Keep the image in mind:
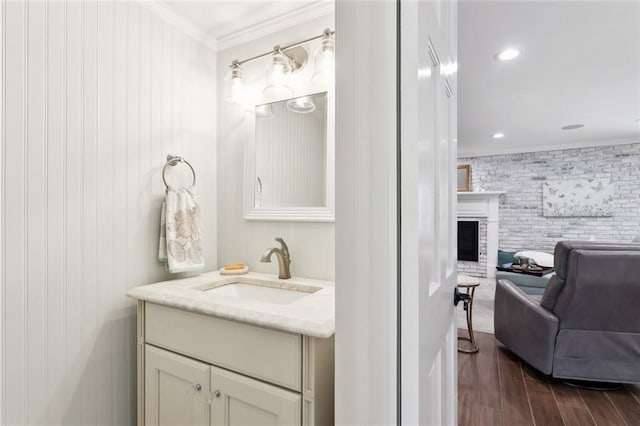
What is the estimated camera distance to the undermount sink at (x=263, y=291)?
1.32 m

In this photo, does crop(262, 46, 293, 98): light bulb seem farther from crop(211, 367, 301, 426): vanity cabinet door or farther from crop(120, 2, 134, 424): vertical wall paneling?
crop(211, 367, 301, 426): vanity cabinet door

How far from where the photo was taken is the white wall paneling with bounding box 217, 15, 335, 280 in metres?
1.44

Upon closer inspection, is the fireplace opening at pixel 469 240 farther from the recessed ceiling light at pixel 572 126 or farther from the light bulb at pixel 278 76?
the light bulb at pixel 278 76

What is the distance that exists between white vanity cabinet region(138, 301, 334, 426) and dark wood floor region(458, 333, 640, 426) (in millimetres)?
1291

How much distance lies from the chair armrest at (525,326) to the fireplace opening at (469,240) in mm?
2790

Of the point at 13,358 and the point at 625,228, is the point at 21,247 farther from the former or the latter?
the point at 625,228

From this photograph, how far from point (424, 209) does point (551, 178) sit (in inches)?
161

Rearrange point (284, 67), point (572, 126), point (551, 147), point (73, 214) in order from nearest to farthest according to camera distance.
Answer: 1. point (73, 214)
2. point (284, 67)
3. point (572, 126)
4. point (551, 147)

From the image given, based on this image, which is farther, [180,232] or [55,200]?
[180,232]

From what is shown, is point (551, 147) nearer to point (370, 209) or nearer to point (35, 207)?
point (370, 209)

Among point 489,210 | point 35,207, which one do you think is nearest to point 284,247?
point 35,207

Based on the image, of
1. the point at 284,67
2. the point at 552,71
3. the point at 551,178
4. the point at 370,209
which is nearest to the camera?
the point at 370,209

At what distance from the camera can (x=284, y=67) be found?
56.9 inches

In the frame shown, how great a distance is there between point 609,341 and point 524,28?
1.96 m
